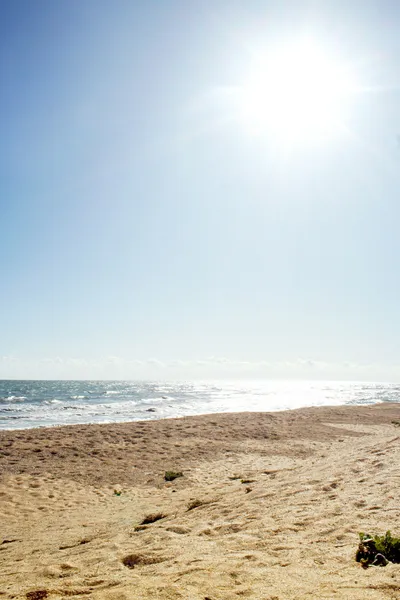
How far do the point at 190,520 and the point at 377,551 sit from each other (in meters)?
3.75

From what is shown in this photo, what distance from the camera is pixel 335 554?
4.69m

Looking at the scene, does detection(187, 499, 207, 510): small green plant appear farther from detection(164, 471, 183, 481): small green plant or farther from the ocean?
the ocean

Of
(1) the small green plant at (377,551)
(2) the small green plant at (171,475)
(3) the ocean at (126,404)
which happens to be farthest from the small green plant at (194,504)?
(3) the ocean at (126,404)

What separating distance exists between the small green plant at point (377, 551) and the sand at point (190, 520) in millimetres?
129

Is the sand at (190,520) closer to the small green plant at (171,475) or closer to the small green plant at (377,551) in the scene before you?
the small green plant at (377,551)

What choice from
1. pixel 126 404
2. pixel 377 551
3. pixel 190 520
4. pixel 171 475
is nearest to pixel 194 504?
pixel 190 520

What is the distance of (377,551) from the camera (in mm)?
4445

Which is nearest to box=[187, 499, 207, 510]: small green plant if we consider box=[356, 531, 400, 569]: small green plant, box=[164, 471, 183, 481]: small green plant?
box=[164, 471, 183, 481]: small green plant

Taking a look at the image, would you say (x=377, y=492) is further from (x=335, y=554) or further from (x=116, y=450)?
(x=116, y=450)

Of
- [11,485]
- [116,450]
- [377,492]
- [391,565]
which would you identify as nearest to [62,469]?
[11,485]

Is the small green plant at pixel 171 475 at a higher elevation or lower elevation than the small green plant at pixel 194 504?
lower

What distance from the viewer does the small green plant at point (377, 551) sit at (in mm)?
4250

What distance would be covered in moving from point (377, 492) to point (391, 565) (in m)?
3.52

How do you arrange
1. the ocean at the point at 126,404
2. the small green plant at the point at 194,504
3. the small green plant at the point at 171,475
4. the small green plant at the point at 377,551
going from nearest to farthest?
the small green plant at the point at 377,551 < the small green plant at the point at 194,504 < the small green plant at the point at 171,475 < the ocean at the point at 126,404
